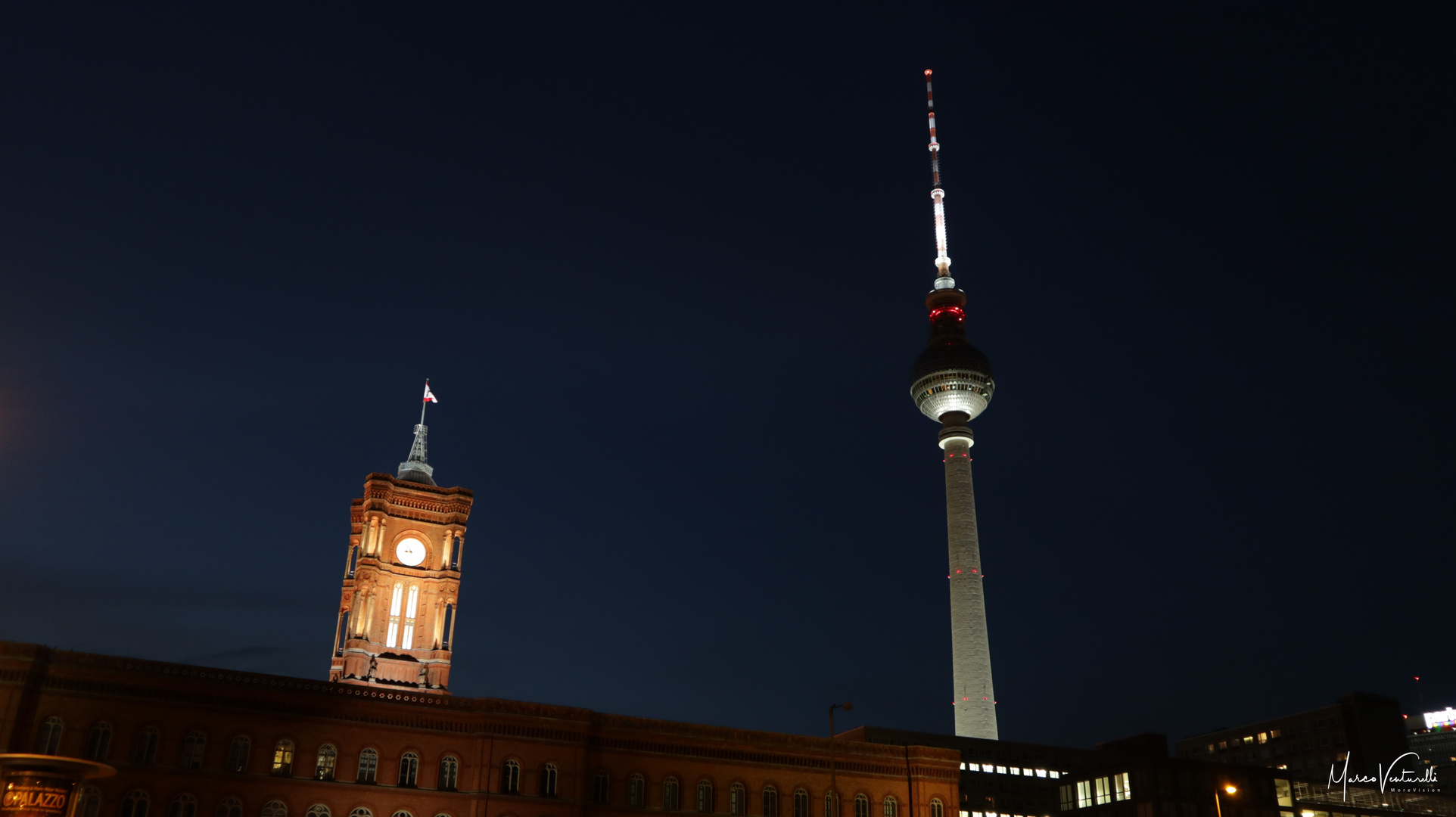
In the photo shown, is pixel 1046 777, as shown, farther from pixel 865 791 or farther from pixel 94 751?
pixel 94 751

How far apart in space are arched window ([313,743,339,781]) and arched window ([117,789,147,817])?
295 inches

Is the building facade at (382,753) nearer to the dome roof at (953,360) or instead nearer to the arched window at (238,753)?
the arched window at (238,753)

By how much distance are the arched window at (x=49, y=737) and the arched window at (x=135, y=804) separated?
385 cm

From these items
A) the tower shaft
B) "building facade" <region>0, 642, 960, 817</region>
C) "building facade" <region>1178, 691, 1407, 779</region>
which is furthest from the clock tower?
"building facade" <region>1178, 691, 1407, 779</region>

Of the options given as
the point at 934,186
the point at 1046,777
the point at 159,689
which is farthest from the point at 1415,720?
the point at 159,689

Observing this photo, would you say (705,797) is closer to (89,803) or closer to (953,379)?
(89,803)

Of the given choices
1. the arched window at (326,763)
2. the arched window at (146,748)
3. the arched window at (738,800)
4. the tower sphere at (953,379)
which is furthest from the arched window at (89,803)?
the tower sphere at (953,379)

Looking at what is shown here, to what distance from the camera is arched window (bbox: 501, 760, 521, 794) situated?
5728cm

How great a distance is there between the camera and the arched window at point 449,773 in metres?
56.3

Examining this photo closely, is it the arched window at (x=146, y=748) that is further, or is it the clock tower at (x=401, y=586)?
the clock tower at (x=401, y=586)

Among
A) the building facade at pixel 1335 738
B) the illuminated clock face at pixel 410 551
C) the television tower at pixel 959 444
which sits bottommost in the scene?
the building facade at pixel 1335 738

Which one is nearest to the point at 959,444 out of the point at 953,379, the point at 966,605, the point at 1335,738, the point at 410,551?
the point at 953,379

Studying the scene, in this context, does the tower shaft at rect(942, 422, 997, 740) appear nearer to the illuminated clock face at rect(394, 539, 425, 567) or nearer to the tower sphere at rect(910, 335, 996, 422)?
the tower sphere at rect(910, 335, 996, 422)

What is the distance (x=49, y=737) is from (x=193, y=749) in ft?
20.0
